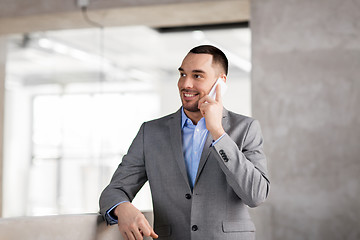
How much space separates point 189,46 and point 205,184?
250 inches

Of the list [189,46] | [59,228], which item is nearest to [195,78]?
[59,228]

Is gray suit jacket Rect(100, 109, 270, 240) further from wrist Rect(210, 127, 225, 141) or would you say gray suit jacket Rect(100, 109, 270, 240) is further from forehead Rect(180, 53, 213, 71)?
forehead Rect(180, 53, 213, 71)

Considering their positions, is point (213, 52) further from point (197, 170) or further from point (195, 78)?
point (197, 170)

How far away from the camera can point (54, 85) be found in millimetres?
8094

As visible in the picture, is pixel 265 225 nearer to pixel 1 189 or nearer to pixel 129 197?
pixel 129 197

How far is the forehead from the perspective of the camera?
2199 mm

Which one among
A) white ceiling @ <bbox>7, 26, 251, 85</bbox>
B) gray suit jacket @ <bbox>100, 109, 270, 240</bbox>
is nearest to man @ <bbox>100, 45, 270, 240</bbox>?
gray suit jacket @ <bbox>100, 109, 270, 240</bbox>

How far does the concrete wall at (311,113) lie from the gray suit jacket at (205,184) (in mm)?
2082

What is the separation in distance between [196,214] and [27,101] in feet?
20.4

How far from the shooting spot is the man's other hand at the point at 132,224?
6.45 ft

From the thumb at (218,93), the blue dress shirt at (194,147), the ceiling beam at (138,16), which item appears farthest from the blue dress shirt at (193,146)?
the ceiling beam at (138,16)

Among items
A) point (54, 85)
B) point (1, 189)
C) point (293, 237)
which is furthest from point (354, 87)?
point (54, 85)

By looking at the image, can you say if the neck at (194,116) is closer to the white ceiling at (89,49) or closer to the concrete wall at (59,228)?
the concrete wall at (59,228)

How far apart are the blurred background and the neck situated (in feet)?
6.85
